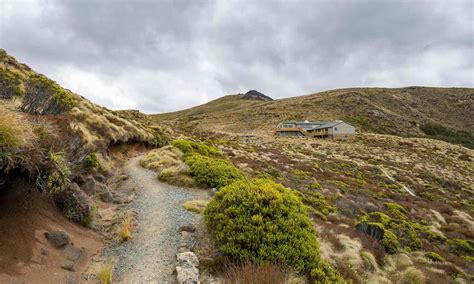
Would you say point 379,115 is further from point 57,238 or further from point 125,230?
point 57,238

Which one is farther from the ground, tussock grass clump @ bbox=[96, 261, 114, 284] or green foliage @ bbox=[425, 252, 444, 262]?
tussock grass clump @ bbox=[96, 261, 114, 284]

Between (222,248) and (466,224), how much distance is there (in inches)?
886

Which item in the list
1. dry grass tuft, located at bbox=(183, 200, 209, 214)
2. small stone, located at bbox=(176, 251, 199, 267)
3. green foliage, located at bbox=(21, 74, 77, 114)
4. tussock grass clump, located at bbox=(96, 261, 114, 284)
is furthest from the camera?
green foliage, located at bbox=(21, 74, 77, 114)

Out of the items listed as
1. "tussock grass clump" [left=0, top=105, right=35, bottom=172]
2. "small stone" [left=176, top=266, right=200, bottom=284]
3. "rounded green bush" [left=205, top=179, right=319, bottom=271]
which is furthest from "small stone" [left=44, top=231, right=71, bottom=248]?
"rounded green bush" [left=205, top=179, right=319, bottom=271]

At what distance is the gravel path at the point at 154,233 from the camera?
22.0 feet

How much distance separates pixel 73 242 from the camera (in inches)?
291

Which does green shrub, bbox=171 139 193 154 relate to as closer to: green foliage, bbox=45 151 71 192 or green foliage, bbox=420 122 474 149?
green foliage, bbox=45 151 71 192

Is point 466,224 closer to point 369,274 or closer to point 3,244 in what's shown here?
point 369,274

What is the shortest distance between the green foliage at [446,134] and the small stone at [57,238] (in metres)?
108

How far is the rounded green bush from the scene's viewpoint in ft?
22.7

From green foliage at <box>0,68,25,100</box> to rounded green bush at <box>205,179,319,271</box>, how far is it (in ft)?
39.7

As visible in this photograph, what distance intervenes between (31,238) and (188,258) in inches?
143

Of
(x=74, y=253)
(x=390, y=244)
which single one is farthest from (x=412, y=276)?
(x=74, y=253)

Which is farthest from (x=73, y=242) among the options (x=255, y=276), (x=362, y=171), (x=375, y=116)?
(x=375, y=116)
